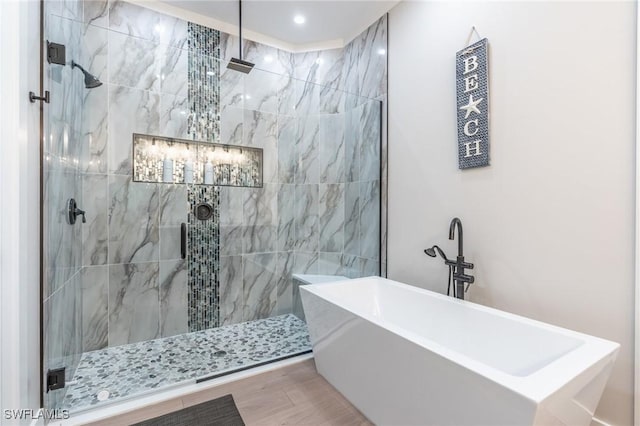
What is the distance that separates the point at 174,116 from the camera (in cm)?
277

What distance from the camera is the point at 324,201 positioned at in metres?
3.20

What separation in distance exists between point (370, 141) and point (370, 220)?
2.57 ft

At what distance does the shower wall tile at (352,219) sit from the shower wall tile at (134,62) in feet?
6.77

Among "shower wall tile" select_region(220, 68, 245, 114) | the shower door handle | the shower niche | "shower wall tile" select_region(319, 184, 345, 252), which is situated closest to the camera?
the shower niche

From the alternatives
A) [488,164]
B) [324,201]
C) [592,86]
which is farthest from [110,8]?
[592,86]

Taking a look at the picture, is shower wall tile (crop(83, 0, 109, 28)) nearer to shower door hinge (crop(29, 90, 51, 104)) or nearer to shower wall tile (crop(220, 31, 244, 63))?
shower wall tile (crop(220, 31, 244, 63))

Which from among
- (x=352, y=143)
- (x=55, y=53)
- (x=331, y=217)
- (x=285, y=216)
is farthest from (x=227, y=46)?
(x=331, y=217)

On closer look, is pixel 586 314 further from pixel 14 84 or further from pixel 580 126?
pixel 14 84

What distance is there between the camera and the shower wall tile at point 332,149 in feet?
10.3

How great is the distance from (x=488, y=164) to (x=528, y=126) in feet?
0.99

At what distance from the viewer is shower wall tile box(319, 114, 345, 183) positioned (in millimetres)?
3150

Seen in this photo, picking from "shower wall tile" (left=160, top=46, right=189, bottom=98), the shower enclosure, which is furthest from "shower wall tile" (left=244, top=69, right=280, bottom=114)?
"shower wall tile" (left=160, top=46, right=189, bottom=98)

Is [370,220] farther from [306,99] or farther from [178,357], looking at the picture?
[178,357]

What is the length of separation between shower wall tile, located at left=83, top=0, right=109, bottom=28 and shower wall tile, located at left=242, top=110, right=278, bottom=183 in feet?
4.57
